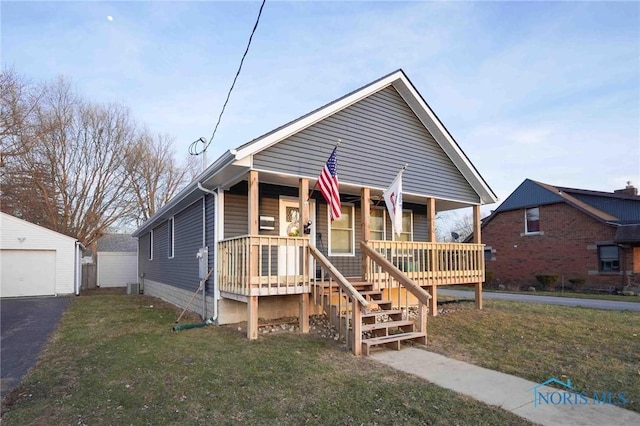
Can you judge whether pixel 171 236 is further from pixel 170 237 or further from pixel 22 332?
pixel 22 332

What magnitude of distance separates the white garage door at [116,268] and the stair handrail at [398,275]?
20039 mm

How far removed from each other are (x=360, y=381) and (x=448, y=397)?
104cm

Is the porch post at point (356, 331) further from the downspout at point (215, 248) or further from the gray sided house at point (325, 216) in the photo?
the downspout at point (215, 248)

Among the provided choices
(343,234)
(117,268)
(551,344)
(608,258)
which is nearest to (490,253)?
(608,258)

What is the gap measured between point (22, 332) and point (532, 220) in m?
23.5

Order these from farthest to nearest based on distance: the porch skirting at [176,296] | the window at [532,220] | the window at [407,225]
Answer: the window at [532,220] < the window at [407,225] < the porch skirting at [176,296]

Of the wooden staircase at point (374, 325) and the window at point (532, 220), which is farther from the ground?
the window at point (532, 220)

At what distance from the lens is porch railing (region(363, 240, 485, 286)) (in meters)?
9.30

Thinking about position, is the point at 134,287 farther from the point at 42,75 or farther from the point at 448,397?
the point at 448,397

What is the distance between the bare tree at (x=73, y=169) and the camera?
76.4ft

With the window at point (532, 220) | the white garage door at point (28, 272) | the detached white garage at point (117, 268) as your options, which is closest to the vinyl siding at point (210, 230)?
the white garage door at point (28, 272)

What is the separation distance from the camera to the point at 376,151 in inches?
393

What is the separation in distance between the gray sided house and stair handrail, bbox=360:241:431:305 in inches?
1.1

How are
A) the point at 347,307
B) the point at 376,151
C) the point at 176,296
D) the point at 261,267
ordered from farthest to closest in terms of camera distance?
the point at 176,296 < the point at 376,151 < the point at 261,267 < the point at 347,307
